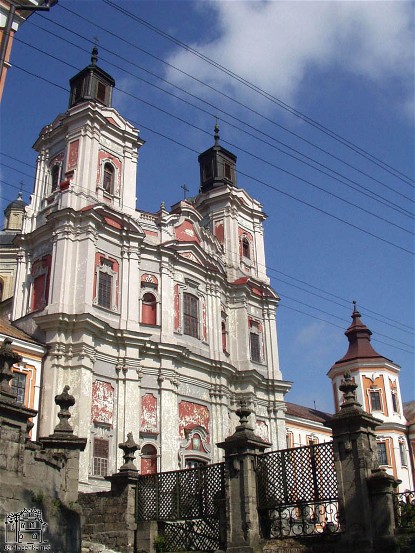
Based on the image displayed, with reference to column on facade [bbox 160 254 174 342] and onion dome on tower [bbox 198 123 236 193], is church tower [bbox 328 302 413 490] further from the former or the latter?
column on facade [bbox 160 254 174 342]

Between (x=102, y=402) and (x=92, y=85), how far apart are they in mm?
16752

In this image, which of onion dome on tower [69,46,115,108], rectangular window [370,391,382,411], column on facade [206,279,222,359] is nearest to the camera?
column on facade [206,279,222,359]

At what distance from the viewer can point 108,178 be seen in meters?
31.3

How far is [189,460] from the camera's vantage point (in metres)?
28.4

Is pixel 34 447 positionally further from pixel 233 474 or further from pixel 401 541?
pixel 401 541

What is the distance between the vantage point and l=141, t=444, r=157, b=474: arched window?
87.4ft

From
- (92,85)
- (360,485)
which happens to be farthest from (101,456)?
(92,85)

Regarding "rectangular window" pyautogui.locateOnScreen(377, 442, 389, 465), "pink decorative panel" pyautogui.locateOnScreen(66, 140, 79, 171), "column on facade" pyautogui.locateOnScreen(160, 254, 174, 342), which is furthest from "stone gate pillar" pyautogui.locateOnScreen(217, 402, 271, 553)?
"rectangular window" pyautogui.locateOnScreen(377, 442, 389, 465)

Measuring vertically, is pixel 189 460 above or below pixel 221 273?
below

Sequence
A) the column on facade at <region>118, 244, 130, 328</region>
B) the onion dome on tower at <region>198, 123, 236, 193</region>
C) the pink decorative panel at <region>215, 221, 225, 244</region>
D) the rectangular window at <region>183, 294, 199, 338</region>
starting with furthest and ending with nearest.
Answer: the onion dome on tower at <region>198, 123, 236, 193</region>, the pink decorative panel at <region>215, 221, 225, 244</region>, the rectangular window at <region>183, 294, 199, 338</region>, the column on facade at <region>118, 244, 130, 328</region>

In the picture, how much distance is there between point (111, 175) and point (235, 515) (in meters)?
20.3

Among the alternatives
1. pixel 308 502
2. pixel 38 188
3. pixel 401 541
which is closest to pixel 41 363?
pixel 38 188

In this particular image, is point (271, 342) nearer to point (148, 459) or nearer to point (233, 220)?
point (233, 220)

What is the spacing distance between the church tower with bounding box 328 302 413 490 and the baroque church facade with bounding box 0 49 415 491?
35.6ft
